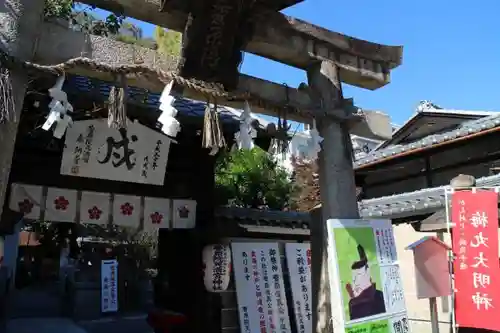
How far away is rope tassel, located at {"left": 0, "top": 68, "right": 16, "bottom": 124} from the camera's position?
3621mm

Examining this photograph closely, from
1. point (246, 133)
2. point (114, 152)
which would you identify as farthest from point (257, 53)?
point (114, 152)

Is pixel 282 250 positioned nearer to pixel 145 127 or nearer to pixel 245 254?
pixel 245 254

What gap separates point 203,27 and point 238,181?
732 inches

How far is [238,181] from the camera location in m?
23.1

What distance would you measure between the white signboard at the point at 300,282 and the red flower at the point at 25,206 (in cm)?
499

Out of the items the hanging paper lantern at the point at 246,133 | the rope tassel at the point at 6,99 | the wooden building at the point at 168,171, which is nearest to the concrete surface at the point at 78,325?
the wooden building at the point at 168,171

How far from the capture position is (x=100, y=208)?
760cm

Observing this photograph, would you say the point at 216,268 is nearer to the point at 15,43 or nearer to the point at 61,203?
the point at 61,203

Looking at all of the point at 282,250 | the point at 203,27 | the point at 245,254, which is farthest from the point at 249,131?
the point at 282,250

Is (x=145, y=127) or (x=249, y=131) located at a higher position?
(x=145, y=127)

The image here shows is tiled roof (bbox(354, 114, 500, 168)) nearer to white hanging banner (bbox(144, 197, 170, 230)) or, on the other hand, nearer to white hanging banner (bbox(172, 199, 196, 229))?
white hanging banner (bbox(172, 199, 196, 229))

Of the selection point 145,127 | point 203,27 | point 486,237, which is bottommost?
point 486,237

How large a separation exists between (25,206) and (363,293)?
5.13 m

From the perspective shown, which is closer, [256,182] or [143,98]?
[143,98]
